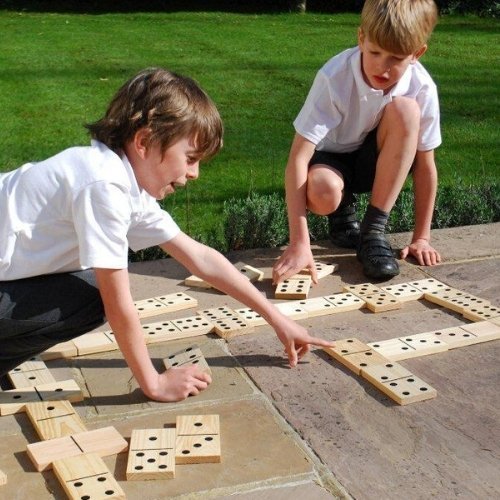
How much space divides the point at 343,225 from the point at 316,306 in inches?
39.7

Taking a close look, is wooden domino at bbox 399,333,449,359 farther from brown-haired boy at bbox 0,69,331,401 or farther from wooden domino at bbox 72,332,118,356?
wooden domino at bbox 72,332,118,356

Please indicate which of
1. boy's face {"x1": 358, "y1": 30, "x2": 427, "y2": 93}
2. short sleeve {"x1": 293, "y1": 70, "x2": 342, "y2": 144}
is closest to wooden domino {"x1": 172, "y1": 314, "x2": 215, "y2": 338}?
short sleeve {"x1": 293, "y1": 70, "x2": 342, "y2": 144}

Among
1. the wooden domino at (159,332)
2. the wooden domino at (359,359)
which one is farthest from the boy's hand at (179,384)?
the wooden domino at (359,359)

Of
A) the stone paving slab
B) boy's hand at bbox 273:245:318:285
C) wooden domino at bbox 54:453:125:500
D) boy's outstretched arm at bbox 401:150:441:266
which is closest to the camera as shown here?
wooden domino at bbox 54:453:125:500

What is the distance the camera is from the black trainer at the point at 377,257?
4.14 metres

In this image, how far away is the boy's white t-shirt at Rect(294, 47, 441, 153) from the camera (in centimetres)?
421

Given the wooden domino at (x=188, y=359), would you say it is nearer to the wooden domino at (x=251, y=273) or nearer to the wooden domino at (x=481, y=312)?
the wooden domino at (x=251, y=273)

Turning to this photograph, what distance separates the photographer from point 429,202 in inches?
178

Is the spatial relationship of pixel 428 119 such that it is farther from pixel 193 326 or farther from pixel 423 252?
pixel 193 326

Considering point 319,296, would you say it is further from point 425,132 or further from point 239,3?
point 239,3

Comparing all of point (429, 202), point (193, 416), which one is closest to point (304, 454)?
point (193, 416)

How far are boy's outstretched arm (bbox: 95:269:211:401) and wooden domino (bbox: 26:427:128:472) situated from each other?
0.25m

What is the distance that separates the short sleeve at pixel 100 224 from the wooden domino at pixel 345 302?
4.41ft

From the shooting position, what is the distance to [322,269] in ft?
13.9
